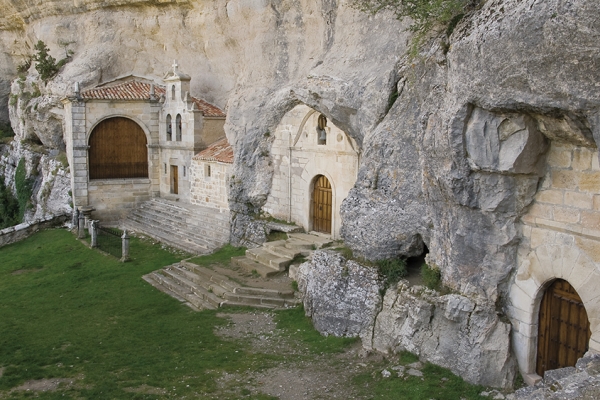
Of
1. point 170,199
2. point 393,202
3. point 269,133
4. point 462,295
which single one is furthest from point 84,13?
point 462,295

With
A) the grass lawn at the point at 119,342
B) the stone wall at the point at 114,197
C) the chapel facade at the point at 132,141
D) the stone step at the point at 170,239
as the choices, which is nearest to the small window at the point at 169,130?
the chapel facade at the point at 132,141

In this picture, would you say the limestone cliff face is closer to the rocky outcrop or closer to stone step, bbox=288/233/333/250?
the rocky outcrop

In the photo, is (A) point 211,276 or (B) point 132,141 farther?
(B) point 132,141

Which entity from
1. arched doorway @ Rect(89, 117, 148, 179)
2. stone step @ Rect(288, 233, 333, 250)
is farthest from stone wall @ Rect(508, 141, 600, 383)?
arched doorway @ Rect(89, 117, 148, 179)

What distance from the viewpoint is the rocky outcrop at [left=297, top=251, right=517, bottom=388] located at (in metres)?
10.0

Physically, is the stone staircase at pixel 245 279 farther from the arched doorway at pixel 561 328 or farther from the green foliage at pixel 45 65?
the green foliage at pixel 45 65

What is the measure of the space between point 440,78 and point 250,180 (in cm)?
1075

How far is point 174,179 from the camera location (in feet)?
87.0

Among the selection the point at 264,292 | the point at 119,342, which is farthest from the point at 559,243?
the point at 119,342

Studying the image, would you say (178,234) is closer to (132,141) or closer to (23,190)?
(132,141)

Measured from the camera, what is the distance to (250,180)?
20141 millimetres

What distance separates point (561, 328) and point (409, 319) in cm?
268

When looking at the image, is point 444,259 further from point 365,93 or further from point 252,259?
point 252,259

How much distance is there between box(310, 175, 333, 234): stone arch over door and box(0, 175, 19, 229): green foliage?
1948cm
